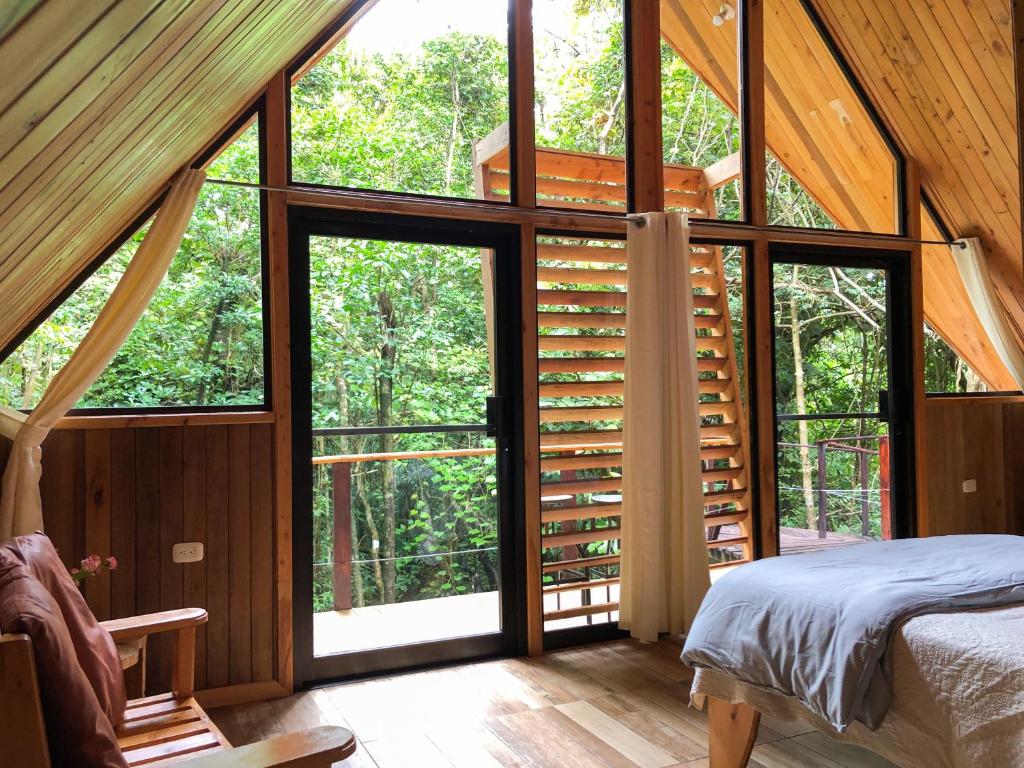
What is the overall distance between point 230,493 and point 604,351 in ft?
6.39

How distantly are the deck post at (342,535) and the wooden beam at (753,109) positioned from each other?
2.58 m

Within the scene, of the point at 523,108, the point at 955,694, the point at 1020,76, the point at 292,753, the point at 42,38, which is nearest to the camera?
the point at 42,38

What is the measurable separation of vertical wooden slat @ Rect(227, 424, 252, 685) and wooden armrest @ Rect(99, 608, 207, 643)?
3.24ft

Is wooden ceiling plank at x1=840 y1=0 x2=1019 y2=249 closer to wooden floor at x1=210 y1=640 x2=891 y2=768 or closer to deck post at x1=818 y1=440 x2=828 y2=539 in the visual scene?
deck post at x1=818 y1=440 x2=828 y2=539

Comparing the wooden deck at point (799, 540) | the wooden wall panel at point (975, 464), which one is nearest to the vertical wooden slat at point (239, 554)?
the wooden deck at point (799, 540)

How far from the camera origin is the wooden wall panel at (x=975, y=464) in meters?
5.06

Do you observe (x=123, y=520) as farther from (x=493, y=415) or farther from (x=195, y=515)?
(x=493, y=415)

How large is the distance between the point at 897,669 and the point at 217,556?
2529 millimetres

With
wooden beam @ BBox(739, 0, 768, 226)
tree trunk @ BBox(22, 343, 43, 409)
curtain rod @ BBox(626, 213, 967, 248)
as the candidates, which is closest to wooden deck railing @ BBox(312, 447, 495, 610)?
tree trunk @ BBox(22, 343, 43, 409)

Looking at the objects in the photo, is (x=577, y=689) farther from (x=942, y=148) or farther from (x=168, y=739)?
(x=942, y=148)

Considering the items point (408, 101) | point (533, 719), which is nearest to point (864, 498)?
point (533, 719)

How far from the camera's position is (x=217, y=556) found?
11.1 feet

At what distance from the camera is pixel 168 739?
2.00 metres

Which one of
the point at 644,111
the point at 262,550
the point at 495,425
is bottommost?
the point at 262,550
